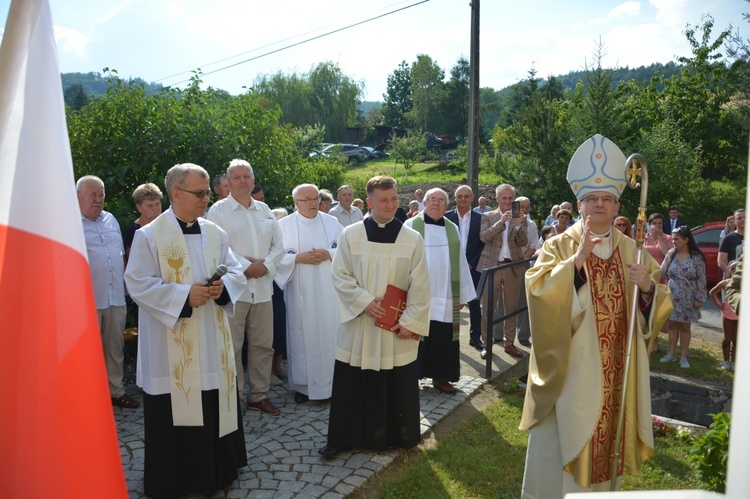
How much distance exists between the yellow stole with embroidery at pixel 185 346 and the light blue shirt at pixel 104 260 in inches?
69.7

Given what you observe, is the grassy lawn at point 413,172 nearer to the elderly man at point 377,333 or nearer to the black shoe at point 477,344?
the black shoe at point 477,344

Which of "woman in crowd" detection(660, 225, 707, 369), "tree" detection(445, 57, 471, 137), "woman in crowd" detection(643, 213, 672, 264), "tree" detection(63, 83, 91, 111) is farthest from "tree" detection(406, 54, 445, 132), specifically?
"woman in crowd" detection(660, 225, 707, 369)

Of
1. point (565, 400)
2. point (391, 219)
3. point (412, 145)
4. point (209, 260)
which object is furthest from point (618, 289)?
point (412, 145)

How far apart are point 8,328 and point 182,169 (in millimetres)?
2458

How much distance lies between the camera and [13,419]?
172 centimetres

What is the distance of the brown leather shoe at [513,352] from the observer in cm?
769

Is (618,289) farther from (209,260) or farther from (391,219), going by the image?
(209,260)

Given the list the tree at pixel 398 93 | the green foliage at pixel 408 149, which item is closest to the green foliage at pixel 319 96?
the green foliage at pixel 408 149

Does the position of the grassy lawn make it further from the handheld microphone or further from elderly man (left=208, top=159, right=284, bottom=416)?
the handheld microphone

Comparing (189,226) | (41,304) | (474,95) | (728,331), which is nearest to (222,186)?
(189,226)

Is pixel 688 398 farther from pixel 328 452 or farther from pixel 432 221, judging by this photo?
pixel 328 452

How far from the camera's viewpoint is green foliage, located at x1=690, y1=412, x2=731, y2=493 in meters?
3.22

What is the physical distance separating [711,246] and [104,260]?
40.2ft

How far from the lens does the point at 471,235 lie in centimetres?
809
